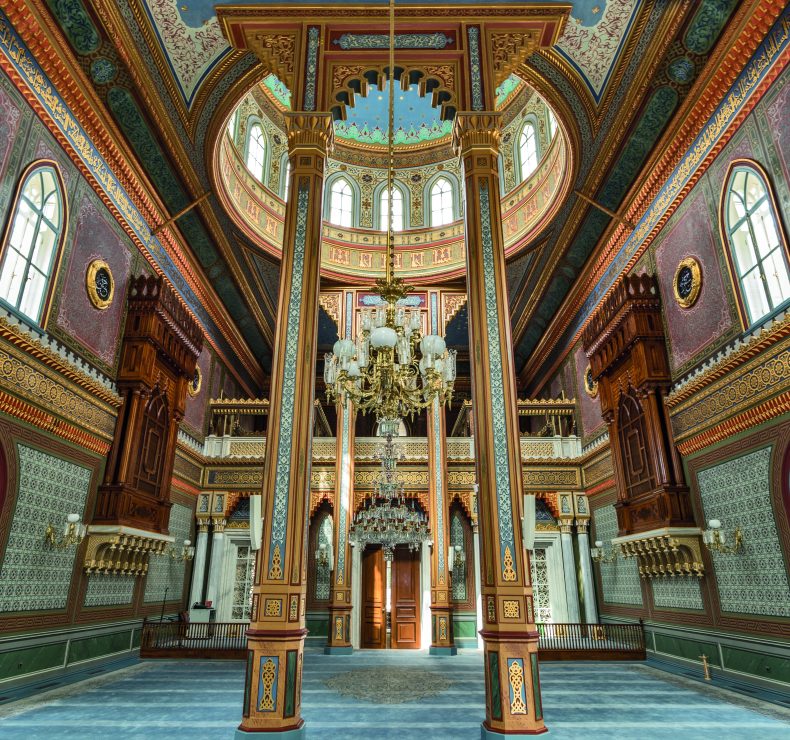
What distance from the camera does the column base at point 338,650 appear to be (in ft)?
35.0

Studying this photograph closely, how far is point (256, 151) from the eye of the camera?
1259 cm

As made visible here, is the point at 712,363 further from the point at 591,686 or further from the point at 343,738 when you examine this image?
the point at 343,738

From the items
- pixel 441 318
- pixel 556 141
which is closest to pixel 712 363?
pixel 556 141

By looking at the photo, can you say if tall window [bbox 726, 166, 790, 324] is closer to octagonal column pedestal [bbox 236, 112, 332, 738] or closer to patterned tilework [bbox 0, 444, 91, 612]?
octagonal column pedestal [bbox 236, 112, 332, 738]

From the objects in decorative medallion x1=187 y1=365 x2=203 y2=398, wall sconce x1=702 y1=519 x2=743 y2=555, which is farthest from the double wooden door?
wall sconce x1=702 y1=519 x2=743 y2=555

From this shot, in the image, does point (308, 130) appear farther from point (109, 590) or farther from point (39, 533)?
point (109, 590)

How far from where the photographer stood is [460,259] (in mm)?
13359

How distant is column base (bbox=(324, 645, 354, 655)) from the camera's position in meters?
10.7

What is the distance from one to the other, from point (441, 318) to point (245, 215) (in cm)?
508

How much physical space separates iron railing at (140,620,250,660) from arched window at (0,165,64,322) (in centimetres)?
568

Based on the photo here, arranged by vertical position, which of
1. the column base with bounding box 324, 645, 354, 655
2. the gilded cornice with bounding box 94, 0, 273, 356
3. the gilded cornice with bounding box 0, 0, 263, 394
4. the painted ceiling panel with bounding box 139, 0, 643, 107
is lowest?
the column base with bounding box 324, 645, 354, 655

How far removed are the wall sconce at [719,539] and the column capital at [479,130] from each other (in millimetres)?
5327

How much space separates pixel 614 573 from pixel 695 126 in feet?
26.2

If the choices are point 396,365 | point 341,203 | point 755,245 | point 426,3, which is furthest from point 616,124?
point 341,203
